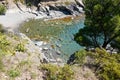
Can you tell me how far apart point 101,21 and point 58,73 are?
14.7m

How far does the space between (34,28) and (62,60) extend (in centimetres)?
3013

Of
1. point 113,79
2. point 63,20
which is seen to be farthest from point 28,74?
point 63,20

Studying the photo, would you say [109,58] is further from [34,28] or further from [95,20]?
[34,28]

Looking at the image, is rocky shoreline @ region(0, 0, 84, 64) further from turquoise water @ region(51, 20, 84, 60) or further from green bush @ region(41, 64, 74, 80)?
green bush @ region(41, 64, 74, 80)

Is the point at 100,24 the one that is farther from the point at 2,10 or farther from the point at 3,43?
the point at 2,10

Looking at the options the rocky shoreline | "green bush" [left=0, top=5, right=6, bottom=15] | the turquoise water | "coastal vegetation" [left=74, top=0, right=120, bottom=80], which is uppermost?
"coastal vegetation" [left=74, top=0, right=120, bottom=80]

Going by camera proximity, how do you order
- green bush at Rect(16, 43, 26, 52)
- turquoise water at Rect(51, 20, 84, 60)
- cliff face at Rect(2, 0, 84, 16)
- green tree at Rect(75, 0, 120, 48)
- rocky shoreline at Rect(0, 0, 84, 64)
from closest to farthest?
green bush at Rect(16, 43, 26, 52) → green tree at Rect(75, 0, 120, 48) → turquoise water at Rect(51, 20, 84, 60) → rocky shoreline at Rect(0, 0, 84, 64) → cliff face at Rect(2, 0, 84, 16)

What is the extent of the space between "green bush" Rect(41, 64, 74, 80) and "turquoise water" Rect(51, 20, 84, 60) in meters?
24.2

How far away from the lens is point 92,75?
27.5 metres

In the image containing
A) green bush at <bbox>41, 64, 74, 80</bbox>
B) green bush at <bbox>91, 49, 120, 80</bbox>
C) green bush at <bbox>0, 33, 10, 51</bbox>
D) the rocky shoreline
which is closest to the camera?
green bush at <bbox>41, 64, 74, 80</bbox>

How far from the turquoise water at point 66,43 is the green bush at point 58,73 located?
24211 mm

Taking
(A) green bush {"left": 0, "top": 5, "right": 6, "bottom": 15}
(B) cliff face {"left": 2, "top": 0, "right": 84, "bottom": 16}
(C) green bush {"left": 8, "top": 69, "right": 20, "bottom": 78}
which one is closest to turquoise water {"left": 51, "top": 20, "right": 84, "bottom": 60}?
(B) cliff face {"left": 2, "top": 0, "right": 84, "bottom": 16}

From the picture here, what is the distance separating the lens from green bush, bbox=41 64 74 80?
1016 inches

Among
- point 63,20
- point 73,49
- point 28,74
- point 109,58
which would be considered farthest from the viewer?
point 63,20
